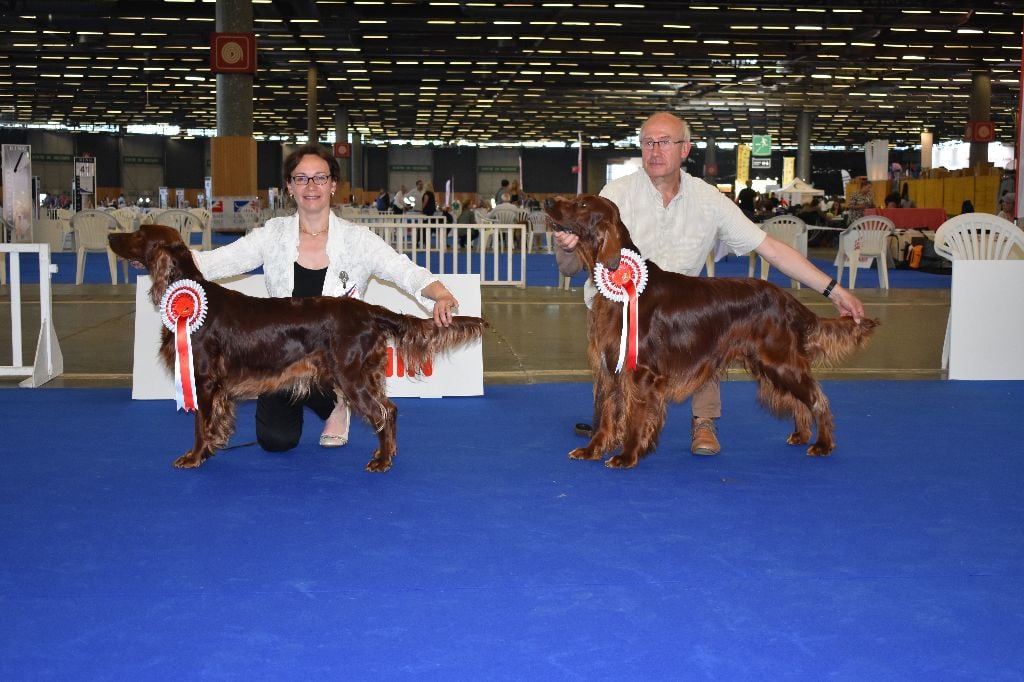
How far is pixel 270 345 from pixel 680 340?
1336mm

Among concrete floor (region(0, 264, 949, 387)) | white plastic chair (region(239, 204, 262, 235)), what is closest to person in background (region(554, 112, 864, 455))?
concrete floor (region(0, 264, 949, 387))

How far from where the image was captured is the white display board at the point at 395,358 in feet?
14.8

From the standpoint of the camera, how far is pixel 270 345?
3229 mm

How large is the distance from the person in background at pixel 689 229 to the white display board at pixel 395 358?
1.04 m

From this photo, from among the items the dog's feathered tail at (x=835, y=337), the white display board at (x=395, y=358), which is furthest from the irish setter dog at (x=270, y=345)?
A: the dog's feathered tail at (x=835, y=337)

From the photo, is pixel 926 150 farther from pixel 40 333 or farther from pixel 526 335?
pixel 40 333

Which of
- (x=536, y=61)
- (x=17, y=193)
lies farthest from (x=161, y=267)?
(x=536, y=61)

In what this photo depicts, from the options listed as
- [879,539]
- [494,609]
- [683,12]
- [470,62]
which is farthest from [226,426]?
[470,62]

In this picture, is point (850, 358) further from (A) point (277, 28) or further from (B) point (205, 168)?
(B) point (205, 168)

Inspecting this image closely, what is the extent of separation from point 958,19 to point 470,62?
11081mm

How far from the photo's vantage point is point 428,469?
3.37m

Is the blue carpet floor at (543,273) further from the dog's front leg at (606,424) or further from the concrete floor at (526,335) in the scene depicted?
the dog's front leg at (606,424)

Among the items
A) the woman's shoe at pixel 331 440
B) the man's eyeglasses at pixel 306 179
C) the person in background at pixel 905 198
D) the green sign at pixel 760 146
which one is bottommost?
the woman's shoe at pixel 331 440

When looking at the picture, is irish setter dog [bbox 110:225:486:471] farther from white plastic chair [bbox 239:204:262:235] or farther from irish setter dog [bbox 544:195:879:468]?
white plastic chair [bbox 239:204:262:235]
